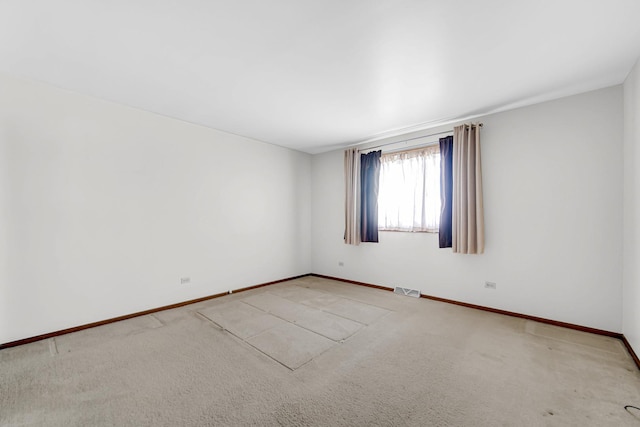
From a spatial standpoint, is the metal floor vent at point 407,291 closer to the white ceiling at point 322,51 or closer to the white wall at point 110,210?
the white wall at point 110,210

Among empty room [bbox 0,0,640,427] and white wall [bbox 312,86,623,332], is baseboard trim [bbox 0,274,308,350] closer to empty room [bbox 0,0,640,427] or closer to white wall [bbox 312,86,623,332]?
empty room [bbox 0,0,640,427]

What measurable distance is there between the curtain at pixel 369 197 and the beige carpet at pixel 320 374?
65.6 inches

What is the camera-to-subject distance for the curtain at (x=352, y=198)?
4.71 m

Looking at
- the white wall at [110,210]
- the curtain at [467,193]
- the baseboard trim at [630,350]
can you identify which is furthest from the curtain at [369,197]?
the baseboard trim at [630,350]

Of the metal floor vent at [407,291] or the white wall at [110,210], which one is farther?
the metal floor vent at [407,291]

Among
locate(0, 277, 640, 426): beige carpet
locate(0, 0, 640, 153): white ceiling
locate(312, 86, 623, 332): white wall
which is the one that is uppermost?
locate(0, 0, 640, 153): white ceiling

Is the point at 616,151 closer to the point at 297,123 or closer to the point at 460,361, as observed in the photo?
the point at 460,361

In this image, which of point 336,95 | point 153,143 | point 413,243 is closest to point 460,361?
point 413,243

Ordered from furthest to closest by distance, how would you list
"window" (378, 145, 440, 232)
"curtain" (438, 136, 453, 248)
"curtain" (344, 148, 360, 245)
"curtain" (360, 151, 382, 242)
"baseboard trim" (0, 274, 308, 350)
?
1. "curtain" (344, 148, 360, 245)
2. "curtain" (360, 151, 382, 242)
3. "window" (378, 145, 440, 232)
4. "curtain" (438, 136, 453, 248)
5. "baseboard trim" (0, 274, 308, 350)

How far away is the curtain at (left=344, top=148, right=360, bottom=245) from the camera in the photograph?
15.5 feet

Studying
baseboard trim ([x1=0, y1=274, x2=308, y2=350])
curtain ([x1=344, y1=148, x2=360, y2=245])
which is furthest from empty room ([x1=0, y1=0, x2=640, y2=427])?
curtain ([x1=344, y1=148, x2=360, y2=245])

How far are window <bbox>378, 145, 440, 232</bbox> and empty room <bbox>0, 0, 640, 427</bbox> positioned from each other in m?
0.03

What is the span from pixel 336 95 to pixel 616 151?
2.91 metres

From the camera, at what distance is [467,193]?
3482mm
